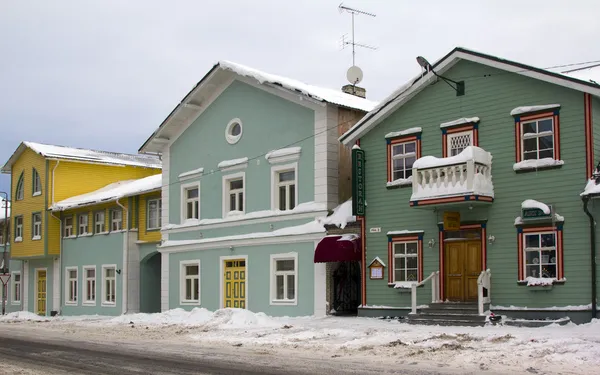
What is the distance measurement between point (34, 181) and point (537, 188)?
3155cm

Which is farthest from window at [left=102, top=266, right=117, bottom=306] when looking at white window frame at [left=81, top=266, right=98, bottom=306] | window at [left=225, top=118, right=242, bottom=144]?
window at [left=225, top=118, right=242, bottom=144]

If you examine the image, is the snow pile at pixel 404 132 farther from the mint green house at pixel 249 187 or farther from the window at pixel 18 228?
the window at pixel 18 228

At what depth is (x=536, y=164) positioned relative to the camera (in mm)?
Answer: 20656

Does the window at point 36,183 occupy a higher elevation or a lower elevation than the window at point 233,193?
higher

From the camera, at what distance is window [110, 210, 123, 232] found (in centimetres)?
3813

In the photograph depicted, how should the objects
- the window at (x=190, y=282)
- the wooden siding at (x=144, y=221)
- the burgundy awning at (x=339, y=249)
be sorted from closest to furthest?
the burgundy awning at (x=339, y=249) → the window at (x=190, y=282) → the wooden siding at (x=144, y=221)

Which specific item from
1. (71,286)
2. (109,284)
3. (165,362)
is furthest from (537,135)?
(71,286)

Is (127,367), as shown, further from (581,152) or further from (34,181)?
(34,181)

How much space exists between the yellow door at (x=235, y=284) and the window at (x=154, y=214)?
23.0 feet

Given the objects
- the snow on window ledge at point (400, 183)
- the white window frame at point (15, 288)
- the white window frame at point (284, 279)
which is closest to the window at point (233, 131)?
the white window frame at point (284, 279)

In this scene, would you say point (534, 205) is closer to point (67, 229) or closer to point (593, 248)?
point (593, 248)

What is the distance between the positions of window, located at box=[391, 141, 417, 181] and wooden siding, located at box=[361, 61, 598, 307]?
362 millimetres

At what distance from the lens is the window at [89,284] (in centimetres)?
3984

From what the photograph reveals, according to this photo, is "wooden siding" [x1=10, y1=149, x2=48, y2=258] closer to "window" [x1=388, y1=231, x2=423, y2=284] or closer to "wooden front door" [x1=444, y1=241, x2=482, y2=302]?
"window" [x1=388, y1=231, x2=423, y2=284]
